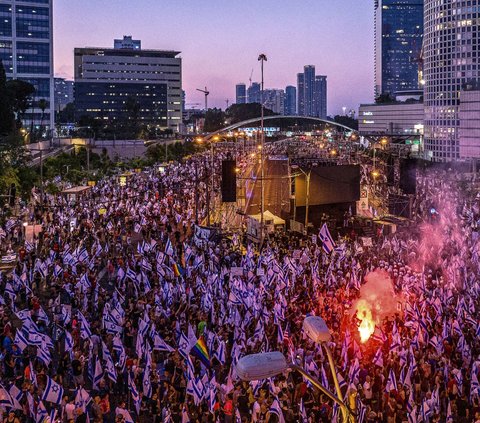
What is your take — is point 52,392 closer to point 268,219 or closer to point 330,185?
point 268,219

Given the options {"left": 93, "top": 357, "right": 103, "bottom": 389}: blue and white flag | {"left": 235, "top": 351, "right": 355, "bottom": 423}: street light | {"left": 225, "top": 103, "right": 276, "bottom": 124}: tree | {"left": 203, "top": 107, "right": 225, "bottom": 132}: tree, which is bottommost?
{"left": 93, "top": 357, "right": 103, "bottom": 389}: blue and white flag

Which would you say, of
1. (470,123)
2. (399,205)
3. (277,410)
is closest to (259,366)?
(277,410)

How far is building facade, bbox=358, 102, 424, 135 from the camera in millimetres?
151000

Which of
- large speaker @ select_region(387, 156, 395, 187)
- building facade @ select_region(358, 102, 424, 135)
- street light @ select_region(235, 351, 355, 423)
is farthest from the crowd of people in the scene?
building facade @ select_region(358, 102, 424, 135)

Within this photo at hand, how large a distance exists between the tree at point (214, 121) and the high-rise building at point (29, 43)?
60.0 metres

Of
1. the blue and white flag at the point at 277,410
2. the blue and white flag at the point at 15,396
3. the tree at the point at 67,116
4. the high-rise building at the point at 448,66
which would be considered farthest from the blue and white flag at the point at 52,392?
the tree at the point at 67,116

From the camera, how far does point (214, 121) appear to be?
16388cm

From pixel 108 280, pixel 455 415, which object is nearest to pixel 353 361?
pixel 455 415

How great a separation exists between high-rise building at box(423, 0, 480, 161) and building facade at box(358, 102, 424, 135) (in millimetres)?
13961

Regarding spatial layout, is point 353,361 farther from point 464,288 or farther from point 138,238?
point 138,238

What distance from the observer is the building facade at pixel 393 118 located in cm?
15100

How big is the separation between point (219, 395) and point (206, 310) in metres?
5.41

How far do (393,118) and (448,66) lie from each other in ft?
98.6

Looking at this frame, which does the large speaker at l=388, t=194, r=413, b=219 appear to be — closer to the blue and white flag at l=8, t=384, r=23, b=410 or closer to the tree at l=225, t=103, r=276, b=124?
the blue and white flag at l=8, t=384, r=23, b=410
